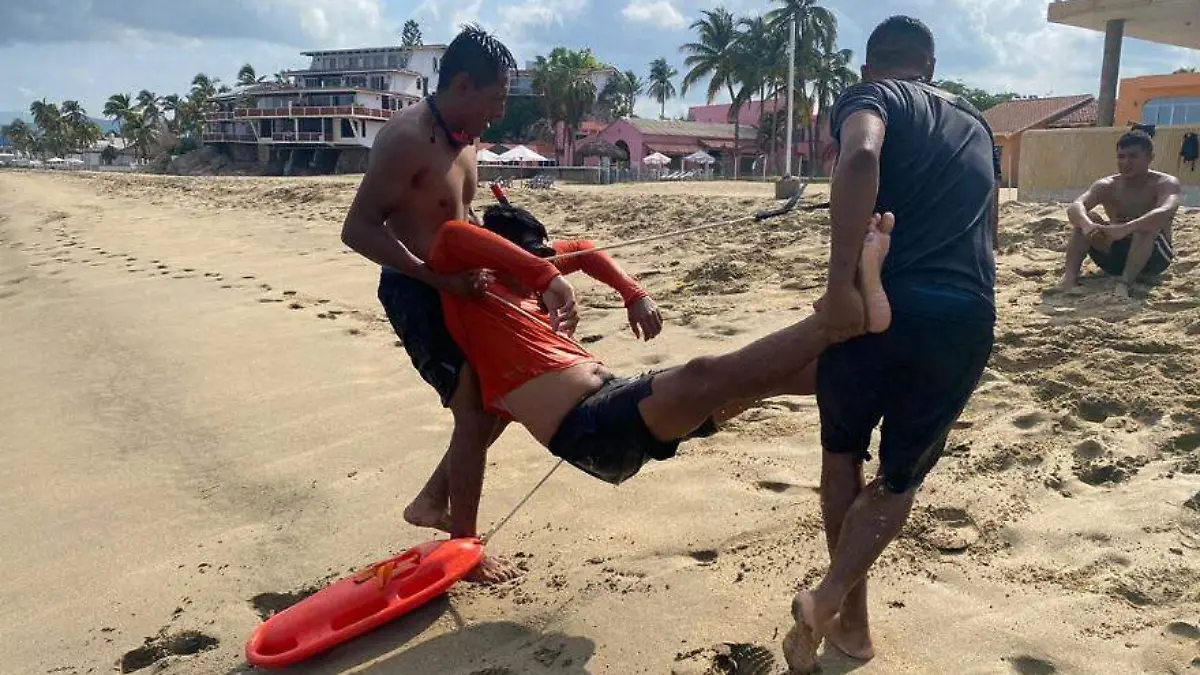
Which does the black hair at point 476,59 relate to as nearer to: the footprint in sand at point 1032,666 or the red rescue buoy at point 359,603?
the red rescue buoy at point 359,603

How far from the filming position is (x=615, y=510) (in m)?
3.85

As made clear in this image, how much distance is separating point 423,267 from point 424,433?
1.96 metres

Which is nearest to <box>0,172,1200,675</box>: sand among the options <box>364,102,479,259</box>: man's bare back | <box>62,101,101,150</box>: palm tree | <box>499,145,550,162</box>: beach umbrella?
<box>364,102,479,259</box>: man's bare back

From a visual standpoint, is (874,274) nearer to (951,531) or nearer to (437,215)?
(951,531)

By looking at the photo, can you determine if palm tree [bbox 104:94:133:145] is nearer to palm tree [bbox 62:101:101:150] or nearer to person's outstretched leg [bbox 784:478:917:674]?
palm tree [bbox 62:101:101:150]

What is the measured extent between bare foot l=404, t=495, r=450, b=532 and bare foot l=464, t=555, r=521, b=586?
246mm

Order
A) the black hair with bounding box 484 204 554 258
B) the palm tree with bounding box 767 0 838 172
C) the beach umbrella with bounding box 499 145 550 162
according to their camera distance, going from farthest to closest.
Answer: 1. the palm tree with bounding box 767 0 838 172
2. the beach umbrella with bounding box 499 145 550 162
3. the black hair with bounding box 484 204 554 258

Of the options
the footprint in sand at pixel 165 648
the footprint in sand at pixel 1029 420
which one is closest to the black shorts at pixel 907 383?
the footprint in sand at pixel 1029 420

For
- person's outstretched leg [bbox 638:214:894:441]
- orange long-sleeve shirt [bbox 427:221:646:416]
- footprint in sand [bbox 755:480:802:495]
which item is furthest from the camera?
footprint in sand [bbox 755:480:802:495]

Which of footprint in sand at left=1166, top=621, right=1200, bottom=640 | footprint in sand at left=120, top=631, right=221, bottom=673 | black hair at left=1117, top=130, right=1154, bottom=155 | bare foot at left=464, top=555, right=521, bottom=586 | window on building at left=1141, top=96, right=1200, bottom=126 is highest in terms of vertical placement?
window on building at left=1141, top=96, right=1200, bottom=126

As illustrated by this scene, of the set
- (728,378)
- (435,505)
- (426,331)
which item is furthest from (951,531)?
(426,331)

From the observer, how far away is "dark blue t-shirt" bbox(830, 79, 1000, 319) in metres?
2.46

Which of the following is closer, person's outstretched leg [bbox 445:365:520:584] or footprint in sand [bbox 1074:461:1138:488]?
person's outstretched leg [bbox 445:365:520:584]

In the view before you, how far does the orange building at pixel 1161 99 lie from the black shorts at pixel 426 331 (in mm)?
24858
